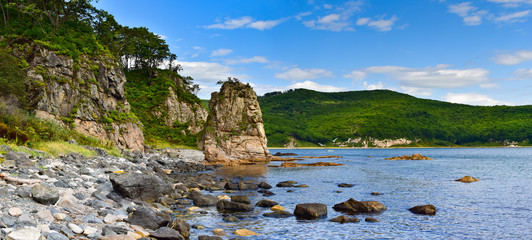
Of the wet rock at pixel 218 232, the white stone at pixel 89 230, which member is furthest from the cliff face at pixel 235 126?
the white stone at pixel 89 230

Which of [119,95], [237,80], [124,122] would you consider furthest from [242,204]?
[237,80]

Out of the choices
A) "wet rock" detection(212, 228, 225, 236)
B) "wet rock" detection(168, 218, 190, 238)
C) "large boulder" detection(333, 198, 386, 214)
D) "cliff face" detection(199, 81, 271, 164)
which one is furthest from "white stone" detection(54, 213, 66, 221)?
"cliff face" detection(199, 81, 271, 164)

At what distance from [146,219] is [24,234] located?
6112mm

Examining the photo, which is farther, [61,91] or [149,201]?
[61,91]

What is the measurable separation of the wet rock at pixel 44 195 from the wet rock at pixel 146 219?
3.04m

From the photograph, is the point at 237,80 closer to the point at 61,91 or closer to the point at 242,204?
the point at 61,91

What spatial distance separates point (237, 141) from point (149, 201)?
181ft

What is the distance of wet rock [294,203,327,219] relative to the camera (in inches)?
783

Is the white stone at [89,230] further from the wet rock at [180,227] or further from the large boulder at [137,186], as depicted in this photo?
the large boulder at [137,186]

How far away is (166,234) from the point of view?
1298 cm

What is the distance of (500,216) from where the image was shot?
20891 millimetres

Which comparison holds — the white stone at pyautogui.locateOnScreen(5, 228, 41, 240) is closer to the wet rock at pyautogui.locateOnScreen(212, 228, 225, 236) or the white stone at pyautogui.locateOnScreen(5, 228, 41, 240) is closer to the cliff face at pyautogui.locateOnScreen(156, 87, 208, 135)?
the wet rock at pyautogui.locateOnScreen(212, 228, 225, 236)

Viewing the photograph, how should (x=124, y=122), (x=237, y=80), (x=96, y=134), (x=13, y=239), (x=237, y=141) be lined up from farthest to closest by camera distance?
(x=237, y=80)
(x=237, y=141)
(x=124, y=122)
(x=96, y=134)
(x=13, y=239)

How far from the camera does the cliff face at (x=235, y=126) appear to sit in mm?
72938
